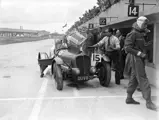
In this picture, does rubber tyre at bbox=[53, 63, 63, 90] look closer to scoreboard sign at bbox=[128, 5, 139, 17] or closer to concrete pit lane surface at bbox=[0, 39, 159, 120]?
concrete pit lane surface at bbox=[0, 39, 159, 120]

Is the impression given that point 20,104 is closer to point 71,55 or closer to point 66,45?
point 71,55

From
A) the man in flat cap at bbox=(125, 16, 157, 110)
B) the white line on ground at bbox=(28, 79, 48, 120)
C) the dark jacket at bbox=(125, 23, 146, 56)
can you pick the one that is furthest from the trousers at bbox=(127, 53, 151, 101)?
the white line on ground at bbox=(28, 79, 48, 120)

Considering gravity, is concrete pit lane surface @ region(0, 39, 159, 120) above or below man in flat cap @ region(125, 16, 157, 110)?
below

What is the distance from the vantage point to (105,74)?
7.66 m

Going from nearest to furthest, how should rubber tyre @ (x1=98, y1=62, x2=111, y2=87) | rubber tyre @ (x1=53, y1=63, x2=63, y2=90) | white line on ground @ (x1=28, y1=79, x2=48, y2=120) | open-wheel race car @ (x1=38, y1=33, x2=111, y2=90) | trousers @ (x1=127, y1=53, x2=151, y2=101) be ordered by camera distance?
1. white line on ground @ (x1=28, y1=79, x2=48, y2=120)
2. trousers @ (x1=127, y1=53, x2=151, y2=101)
3. rubber tyre @ (x1=53, y1=63, x2=63, y2=90)
4. open-wheel race car @ (x1=38, y1=33, x2=111, y2=90)
5. rubber tyre @ (x1=98, y1=62, x2=111, y2=87)

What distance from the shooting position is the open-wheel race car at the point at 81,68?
733 centimetres

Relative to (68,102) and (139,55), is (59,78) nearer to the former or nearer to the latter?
(68,102)

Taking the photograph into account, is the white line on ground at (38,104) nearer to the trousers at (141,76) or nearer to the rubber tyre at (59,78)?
the rubber tyre at (59,78)

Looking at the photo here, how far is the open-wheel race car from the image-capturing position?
7332 mm

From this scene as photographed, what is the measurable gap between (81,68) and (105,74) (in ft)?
2.66

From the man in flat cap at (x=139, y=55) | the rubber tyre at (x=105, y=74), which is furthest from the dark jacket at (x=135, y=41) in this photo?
the rubber tyre at (x=105, y=74)

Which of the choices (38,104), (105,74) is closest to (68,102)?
(38,104)

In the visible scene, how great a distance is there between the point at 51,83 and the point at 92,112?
138 inches

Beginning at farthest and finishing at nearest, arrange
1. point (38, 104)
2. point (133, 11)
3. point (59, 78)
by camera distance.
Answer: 1. point (133, 11)
2. point (59, 78)
3. point (38, 104)
